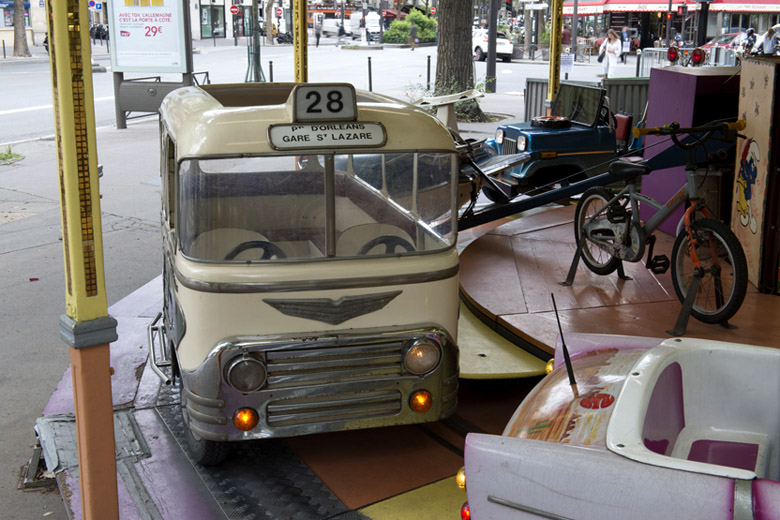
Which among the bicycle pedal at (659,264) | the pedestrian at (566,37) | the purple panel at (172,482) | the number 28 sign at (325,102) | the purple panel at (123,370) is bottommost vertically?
the purple panel at (172,482)

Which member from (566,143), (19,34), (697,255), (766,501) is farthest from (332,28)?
(766,501)

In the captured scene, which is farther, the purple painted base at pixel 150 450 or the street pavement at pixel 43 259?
the street pavement at pixel 43 259

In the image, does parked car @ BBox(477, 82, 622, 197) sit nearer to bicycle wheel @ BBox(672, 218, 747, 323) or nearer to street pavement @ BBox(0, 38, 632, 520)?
bicycle wheel @ BBox(672, 218, 747, 323)

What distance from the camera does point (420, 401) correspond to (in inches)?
181

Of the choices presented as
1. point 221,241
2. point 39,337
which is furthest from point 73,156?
point 39,337

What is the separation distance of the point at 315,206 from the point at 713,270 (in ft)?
8.74

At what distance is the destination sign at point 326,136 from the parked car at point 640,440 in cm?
150

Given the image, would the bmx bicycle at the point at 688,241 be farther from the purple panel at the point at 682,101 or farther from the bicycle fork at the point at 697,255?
the purple panel at the point at 682,101

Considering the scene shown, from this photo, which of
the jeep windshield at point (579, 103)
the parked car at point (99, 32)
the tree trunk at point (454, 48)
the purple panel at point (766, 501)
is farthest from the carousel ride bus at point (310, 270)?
the parked car at point (99, 32)

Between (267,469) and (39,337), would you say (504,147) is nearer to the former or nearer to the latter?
(39,337)

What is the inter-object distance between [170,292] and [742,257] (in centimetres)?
355

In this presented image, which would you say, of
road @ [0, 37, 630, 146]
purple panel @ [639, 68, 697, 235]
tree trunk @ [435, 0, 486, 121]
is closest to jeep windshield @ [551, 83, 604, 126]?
purple panel @ [639, 68, 697, 235]

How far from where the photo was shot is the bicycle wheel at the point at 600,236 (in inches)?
264

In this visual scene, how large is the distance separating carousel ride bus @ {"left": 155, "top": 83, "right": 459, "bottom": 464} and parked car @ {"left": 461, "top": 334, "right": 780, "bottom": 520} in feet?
3.20
